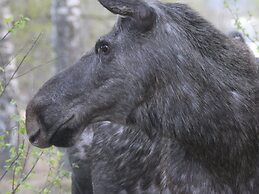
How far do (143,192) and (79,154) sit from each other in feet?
3.19

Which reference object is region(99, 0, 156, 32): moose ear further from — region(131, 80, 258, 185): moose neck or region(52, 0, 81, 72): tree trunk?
region(52, 0, 81, 72): tree trunk

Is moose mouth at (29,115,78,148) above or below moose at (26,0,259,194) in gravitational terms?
below

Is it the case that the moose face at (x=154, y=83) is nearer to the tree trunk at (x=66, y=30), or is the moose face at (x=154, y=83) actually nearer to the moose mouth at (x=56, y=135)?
the moose mouth at (x=56, y=135)

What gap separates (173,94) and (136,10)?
63 centimetres

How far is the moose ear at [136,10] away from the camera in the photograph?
5004 millimetres

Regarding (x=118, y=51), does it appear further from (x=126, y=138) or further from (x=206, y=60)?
(x=126, y=138)

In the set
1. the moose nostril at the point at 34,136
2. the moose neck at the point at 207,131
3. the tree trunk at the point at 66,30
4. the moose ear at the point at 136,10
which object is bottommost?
the tree trunk at the point at 66,30

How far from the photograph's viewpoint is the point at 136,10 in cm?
504

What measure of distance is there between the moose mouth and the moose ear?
813 millimetres

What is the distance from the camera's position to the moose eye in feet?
17.2

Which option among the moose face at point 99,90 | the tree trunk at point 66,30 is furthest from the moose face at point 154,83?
the tree trunk at point 66,30

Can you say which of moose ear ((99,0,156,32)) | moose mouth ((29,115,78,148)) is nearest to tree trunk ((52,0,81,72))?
moose mouth ((29,115,78,148))

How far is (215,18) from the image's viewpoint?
31078 millimetres

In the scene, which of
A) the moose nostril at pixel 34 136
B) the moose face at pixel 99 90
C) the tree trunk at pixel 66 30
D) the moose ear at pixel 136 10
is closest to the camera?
the moose ear at pixel 136 10
